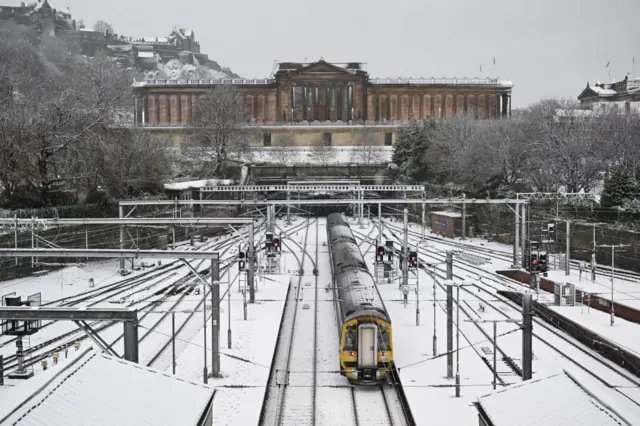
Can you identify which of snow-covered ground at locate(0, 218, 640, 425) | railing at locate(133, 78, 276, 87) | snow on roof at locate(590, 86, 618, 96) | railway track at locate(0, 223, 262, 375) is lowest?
snow-covered ground at locate(0, 218, 640, 425)

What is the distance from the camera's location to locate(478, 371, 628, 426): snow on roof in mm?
9508

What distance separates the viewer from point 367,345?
19.9m

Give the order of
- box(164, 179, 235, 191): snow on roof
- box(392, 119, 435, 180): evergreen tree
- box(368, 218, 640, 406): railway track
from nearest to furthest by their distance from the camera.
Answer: box(368, 218, 640, 406): railway track < box(164, 179, 235, 191): snow on roof < box(392, 119, 435, 180): evergreen tree

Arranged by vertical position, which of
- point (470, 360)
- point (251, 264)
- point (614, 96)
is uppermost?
point (614, 96)

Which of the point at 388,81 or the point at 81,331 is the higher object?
the point at 388,81

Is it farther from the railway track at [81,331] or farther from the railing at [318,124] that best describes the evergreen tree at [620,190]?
the railing at [318,124]

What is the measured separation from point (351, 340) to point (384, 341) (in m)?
0.92

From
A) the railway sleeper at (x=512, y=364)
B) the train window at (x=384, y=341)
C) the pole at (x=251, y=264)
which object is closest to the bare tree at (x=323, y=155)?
the pole at (x=251, y=264)

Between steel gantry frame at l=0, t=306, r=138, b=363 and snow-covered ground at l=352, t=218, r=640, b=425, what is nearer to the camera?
steel gantry frame at l=0, t=306, r=138, b=363

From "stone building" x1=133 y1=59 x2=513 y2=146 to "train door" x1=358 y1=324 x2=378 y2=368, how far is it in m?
84.5

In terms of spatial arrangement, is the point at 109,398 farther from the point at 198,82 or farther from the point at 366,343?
the point at 198,82

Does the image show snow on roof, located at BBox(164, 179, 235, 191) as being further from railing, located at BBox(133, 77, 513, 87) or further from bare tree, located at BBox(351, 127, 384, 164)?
railing, located at BBox(133, 77, 513, 87)

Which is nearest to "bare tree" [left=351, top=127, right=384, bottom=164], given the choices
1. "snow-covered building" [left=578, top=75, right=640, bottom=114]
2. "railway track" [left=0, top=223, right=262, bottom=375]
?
"snow-covered building" [left=578, top=75, right=640, bottom=114]

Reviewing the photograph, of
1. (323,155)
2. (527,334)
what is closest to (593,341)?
(527,334)
